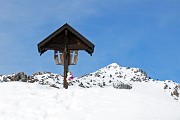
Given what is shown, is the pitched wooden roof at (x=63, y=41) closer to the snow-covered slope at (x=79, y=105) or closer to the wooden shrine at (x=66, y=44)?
the wooden shrine at (x=66, y=44)

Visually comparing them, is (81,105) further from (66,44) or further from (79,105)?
(66,44)

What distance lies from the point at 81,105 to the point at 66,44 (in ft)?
23.5

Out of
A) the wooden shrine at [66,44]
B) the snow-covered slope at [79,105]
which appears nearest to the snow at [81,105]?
the snow-covered slope at [79,105]

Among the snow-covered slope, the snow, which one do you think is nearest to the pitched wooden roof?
the snow-covered slope

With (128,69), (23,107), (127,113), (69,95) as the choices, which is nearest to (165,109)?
(127,113)

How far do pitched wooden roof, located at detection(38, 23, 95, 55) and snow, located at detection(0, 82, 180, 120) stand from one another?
3910 mm

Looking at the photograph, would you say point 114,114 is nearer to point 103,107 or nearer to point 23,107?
point 103,107

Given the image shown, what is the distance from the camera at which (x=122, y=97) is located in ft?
Answer: 63.0

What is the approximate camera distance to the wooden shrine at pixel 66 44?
79.7 ft

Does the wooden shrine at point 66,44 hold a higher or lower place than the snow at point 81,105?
higher

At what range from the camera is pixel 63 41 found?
24.6 meters

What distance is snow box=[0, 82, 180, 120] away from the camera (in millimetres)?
16359

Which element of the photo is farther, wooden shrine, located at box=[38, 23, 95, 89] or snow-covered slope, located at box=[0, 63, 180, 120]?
wooden shrine, located at box=[38, 23, 95, 89]

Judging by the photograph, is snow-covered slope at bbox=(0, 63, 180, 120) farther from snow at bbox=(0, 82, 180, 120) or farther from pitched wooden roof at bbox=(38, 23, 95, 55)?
pitched wooden roof at bbox=(38, 23, 95, 55)
